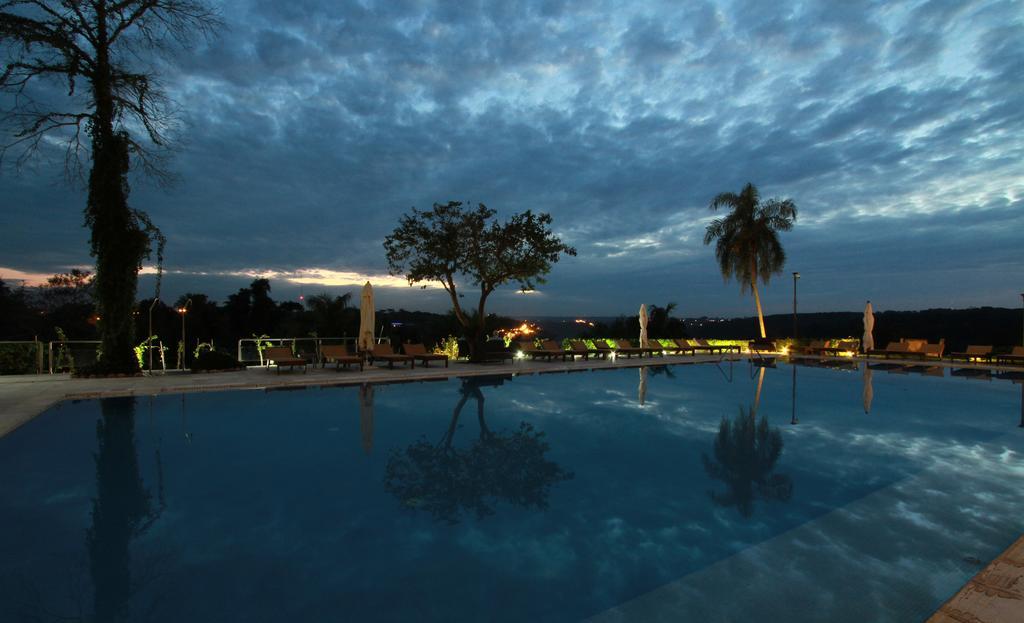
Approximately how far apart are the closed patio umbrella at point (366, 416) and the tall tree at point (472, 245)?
20.6ft

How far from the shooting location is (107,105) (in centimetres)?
1291

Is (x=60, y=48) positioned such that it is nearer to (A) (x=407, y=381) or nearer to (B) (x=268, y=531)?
(A) (x=407, y=381)

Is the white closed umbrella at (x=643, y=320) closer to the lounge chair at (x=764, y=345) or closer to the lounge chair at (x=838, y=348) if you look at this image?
the lounge chair at (x=764, y=345)

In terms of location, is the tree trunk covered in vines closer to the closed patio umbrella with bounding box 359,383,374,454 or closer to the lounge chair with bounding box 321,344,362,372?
the lounge chair with bounding box 321,344,362,372

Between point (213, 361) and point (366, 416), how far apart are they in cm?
795

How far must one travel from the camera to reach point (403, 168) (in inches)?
851

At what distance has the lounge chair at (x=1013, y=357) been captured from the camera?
16.5m

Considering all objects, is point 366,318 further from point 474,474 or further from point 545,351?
point 474,474

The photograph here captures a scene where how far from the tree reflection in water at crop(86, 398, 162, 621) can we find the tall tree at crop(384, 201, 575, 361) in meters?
10.9

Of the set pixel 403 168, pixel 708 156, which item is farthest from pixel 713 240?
pixel 403 168

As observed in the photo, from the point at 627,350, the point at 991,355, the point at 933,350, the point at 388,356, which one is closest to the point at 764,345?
the point at 933,350

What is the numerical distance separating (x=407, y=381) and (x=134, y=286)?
26.6ft

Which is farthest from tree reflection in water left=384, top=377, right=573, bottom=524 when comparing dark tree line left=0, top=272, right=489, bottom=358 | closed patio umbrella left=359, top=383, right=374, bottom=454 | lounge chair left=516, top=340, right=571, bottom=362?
dark tree line left=0, top=272, right=489, bottom=358

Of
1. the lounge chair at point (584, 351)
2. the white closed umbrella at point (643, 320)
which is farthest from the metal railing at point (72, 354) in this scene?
the white closed umbrella at point (643, 320)
